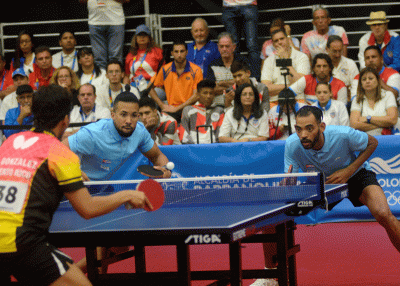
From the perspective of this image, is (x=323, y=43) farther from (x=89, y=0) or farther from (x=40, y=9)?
(x=40, y=9)

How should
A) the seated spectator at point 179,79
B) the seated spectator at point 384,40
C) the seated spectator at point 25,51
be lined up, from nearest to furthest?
the seated spectator at point 384,40 → the seated spectator at point 179,79 → the seated spectator at point 25,51

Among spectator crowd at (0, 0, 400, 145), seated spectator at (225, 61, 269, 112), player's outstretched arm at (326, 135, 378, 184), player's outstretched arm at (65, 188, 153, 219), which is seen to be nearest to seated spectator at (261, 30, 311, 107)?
spectator crowd at (0, 0, 400, 145)

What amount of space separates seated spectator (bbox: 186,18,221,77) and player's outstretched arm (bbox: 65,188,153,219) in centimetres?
679

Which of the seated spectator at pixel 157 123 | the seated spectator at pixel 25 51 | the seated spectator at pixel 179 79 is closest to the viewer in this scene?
the seated spectator at pixel 157 123

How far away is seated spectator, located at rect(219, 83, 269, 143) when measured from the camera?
24.6 ft

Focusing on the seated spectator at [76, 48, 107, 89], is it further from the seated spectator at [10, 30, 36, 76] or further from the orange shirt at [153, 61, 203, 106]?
the seated spectator at [10, 30, 36, 76]

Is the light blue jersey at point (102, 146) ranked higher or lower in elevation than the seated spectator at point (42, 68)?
lower

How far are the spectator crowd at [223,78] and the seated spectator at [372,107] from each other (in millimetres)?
13

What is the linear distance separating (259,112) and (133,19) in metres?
4.64

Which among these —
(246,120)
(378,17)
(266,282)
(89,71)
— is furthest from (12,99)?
(266,282)

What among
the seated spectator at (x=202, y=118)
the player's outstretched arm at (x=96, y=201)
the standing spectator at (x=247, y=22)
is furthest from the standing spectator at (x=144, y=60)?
the player's outstretched arm at (x=96, y=201)

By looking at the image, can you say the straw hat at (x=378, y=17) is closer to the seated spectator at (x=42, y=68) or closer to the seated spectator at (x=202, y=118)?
the seated spectator at (x=202, y=118)

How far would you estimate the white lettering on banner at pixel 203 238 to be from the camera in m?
2.56

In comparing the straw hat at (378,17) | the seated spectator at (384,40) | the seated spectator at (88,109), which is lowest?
the seated spectator at (88,109)
